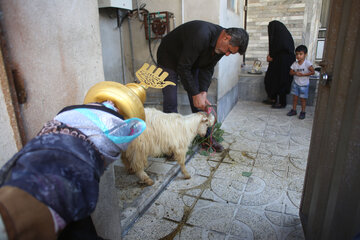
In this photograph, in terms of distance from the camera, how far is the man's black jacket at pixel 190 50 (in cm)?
336

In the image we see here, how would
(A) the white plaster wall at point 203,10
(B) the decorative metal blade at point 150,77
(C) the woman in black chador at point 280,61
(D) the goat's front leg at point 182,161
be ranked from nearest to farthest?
(B) the decorative metal blade at point 150,77
(D) the goat's front leg at point 182,161
(A) the white plaster wall at point 203,10
(C) the woman in black chador at point 280,61

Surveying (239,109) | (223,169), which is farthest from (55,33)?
(239,109)

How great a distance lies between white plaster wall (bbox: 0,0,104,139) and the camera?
119cm

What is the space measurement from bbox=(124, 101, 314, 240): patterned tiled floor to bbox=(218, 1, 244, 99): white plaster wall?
1245 mm

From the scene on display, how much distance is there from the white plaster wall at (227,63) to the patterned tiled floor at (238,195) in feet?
4.08

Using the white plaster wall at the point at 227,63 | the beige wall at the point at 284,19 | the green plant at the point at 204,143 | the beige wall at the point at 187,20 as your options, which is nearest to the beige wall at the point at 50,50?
the green plant at the point at 204,143

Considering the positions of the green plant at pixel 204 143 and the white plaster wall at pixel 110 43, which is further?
the white plaster wall at pixel 110 43

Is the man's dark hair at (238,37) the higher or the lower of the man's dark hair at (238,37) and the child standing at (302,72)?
the higher

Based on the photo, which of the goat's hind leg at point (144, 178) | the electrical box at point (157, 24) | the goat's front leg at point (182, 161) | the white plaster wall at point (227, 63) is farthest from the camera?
the white plaster wall at point (227, 63)

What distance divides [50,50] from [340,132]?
177 cm

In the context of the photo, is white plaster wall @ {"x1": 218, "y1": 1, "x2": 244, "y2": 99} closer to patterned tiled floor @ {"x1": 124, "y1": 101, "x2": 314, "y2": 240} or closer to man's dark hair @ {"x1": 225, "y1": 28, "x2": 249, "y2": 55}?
patterned tiled floor @ {"x1": 124, "y1": 101, "x2": 314, "y2": 240}

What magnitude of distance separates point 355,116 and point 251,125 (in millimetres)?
4218

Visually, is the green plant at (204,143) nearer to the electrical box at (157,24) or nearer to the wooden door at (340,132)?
the electrical box at (157,24)

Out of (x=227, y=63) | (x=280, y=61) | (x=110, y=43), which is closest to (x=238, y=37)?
(x=227, y=63)
